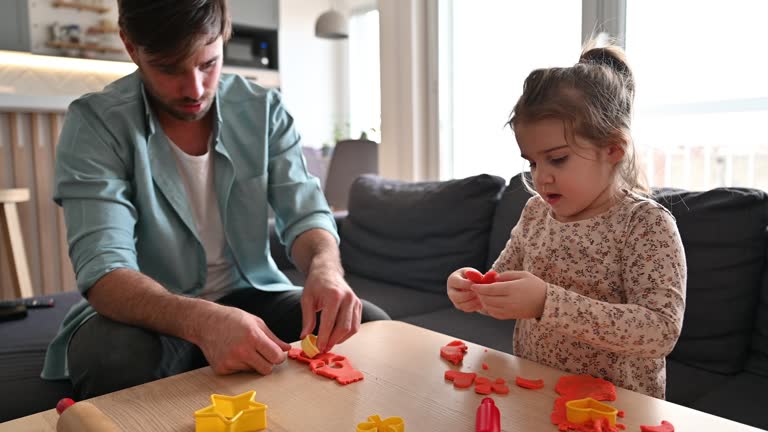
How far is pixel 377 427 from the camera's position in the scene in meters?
0.75

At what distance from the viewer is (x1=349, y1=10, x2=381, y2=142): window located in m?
5.98

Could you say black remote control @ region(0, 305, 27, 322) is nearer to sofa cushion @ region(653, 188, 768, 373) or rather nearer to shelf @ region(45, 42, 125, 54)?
sofa cushion @ region(653, 188, 768, 373)

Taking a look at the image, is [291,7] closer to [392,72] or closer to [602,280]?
[392,72]

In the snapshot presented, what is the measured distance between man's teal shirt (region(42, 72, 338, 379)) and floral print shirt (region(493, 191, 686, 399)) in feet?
1.69

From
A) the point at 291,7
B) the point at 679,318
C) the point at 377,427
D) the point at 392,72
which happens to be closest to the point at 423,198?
the point at 392,72

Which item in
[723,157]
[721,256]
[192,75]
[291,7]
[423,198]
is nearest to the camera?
[192,75]

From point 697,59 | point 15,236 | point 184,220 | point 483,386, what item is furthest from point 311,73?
point 483,386

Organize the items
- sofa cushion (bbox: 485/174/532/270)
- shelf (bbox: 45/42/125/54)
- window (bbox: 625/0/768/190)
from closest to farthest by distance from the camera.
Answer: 1. sofa cushion (bbox: 485/174/532/270)
2. window (bbox: 625/0/768/190)
3. shelf (bbox: 45/42/125/54)

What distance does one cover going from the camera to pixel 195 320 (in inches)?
40.7

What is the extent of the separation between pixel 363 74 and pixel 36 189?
3.39 meters

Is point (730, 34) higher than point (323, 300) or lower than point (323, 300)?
higher

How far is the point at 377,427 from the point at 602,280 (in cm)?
53

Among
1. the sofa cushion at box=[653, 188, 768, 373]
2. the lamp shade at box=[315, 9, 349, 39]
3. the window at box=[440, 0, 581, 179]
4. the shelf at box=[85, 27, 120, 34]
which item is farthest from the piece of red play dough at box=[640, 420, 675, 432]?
the lamp shade at box=[315, 9, 349, 39]

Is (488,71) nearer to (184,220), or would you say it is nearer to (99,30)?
(184,220)
